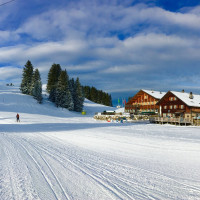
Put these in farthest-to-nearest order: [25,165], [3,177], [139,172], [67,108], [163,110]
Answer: [67,108]
[163,110]
[25,165]
[139,172]
[3,177]

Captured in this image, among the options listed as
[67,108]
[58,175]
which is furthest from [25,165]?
[67,108]

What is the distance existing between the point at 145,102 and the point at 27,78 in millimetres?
42408

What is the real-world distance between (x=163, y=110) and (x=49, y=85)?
42333 mm

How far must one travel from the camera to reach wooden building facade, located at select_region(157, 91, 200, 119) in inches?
1777

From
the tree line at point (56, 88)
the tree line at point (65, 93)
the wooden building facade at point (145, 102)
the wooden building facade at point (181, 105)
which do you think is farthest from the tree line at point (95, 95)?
the wooden building facade at point (181, 105)

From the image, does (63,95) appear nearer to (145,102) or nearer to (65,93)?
(65,93)

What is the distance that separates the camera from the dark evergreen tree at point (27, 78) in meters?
66.6

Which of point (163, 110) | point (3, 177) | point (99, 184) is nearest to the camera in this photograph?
point (99, 184)

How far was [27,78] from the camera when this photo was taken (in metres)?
66.6

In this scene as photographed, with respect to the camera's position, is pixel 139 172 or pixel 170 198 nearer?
pixel 170 198

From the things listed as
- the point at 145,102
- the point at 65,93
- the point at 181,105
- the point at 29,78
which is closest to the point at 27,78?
the point at 29,78

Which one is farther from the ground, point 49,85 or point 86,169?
point 49,85

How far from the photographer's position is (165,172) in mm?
6488

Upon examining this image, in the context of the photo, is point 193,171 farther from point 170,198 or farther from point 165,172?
point 170,198
